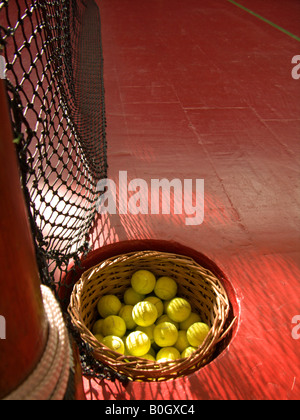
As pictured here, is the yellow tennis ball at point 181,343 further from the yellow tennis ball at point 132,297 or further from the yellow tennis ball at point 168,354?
the yellow tennis ball at point 132,297

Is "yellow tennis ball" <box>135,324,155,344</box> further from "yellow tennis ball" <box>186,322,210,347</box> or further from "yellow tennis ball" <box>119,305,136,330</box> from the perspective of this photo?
"yellow tennis ball" <box>186,322,210,347</box>

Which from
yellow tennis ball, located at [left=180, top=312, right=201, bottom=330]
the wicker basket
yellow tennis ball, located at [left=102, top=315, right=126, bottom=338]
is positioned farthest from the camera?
yellow tennis ball, located at [left=180, top=312, right=201, bottom=330]

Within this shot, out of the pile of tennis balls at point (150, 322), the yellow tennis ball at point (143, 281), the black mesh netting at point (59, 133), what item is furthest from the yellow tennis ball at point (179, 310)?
the black mesh netting at point (59, 133)

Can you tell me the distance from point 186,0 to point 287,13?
158cm

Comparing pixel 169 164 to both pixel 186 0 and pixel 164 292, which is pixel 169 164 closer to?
pixel 164 292

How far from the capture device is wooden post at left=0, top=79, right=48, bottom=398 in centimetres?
50

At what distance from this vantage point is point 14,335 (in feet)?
1.78

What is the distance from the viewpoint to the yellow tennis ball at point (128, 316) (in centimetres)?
148

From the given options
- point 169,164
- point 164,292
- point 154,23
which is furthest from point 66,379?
point 154,23

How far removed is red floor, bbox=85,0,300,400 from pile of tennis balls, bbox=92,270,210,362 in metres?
0.19

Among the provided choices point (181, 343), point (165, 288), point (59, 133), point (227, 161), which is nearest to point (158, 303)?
point (165, 288)

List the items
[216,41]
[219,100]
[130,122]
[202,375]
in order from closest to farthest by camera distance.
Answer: [202,375], [130,122], [219,100], [216,41]

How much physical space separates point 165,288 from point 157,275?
9cm

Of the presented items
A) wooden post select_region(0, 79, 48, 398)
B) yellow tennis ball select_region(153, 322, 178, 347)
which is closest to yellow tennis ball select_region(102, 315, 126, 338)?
yellow tennis ball select_region(153, 322, 178, 347)
